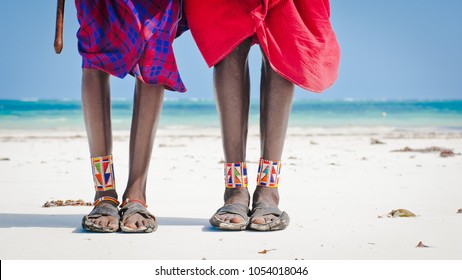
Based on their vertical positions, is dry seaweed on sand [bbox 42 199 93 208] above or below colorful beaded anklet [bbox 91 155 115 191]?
below

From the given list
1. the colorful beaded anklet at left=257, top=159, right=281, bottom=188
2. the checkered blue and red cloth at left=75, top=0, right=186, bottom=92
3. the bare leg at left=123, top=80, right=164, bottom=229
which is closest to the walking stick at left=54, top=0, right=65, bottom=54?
the checkered blue and red cloth at left=75, top=0, right=186, bottom=92

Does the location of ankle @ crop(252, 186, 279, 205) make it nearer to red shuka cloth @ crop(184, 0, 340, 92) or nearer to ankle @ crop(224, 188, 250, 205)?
ankle @ crop(224, 188, 250, 205)

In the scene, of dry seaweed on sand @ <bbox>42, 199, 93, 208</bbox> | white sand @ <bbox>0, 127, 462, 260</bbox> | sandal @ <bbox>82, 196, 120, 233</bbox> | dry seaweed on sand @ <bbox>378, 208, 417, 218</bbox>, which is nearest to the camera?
white sand @ <bbox>0, 127, 462, 260</bbox>

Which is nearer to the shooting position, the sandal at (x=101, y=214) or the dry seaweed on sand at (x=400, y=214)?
the sandal at (x=101, y=214)

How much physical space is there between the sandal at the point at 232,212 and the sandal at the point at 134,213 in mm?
228

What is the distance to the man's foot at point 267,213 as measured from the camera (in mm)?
2254

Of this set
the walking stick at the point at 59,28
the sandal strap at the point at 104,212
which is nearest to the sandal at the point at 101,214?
the sandal strap at the point at 104,212

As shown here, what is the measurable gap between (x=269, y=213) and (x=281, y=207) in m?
0.60

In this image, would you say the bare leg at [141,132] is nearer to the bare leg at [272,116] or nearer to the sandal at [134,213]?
the sandal at [134,213]

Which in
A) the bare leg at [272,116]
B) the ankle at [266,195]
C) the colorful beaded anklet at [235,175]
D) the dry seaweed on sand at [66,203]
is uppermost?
the bare leg at [272,116]

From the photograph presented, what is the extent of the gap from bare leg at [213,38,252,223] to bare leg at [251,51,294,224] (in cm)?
7

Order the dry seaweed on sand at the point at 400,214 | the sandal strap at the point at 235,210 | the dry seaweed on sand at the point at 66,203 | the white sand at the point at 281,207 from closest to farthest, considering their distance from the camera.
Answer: the white sand at the point at 281,207, the sandal strap at the point at 235,210, the dry seaweed on sand at the point at 400,214, the dry seaweed on sand at the point at 66,203

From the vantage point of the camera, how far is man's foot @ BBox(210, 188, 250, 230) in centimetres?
224

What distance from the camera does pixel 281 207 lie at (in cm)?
290
